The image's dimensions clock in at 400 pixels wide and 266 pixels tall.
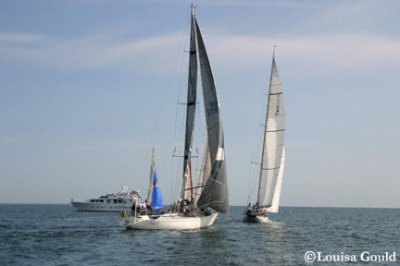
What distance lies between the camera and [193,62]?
182ft

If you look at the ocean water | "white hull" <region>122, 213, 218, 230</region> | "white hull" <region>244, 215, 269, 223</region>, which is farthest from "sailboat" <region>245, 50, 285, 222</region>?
"white hull" <region>122, 213, 218, 230</region>

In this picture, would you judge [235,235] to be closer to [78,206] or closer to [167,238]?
[167,238]

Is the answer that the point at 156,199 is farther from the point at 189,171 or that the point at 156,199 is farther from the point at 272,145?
the point at 272,145

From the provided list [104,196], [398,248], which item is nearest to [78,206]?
[104,196]

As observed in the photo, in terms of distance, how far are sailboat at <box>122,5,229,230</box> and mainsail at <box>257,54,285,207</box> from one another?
795 inches

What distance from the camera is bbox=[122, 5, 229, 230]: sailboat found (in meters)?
51.3

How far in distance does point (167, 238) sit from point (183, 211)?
683 cm

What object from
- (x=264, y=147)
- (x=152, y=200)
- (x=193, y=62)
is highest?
(x=193, y=62)

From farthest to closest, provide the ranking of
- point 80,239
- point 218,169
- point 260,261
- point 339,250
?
point 218,169, point 80,239, point 339,250, point 260,261

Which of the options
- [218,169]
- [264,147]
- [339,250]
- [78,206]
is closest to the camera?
[339,250]

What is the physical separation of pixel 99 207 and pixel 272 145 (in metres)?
75.8

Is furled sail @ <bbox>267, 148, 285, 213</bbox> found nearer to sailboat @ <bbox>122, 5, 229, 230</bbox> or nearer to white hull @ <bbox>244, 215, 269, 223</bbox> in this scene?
white hull @ <bbox>244, 215, 269, 223</bbox>

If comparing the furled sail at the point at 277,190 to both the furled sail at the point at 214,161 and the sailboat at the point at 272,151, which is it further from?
the furled sail at the point at 214,161

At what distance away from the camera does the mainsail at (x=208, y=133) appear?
53094 millimetres
